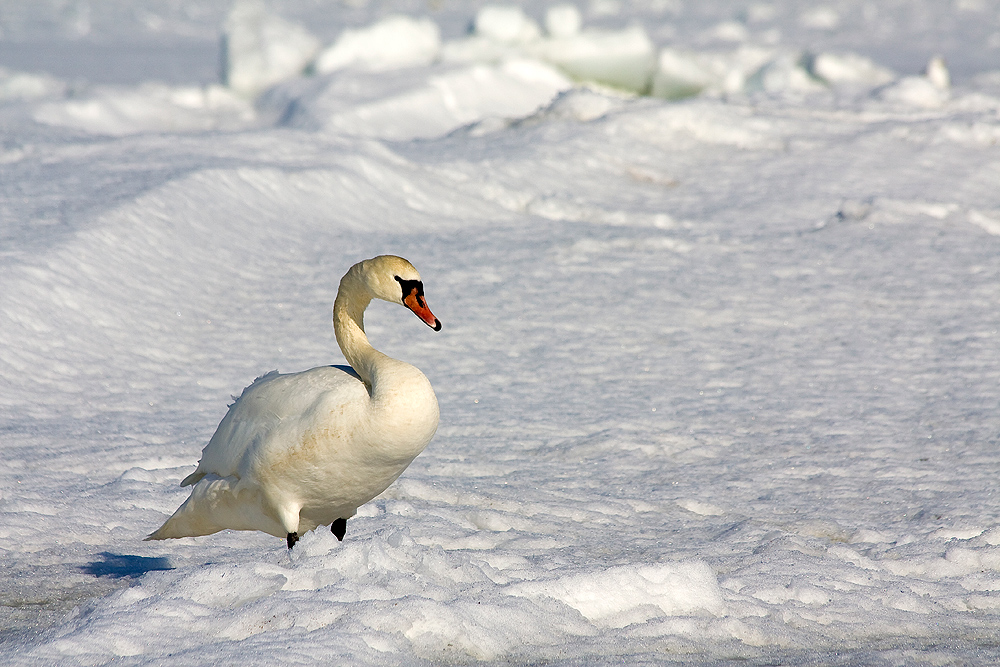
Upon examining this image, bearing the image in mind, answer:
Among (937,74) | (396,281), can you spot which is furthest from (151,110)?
(396,281)

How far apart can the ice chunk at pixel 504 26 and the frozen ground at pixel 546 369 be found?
361 cm

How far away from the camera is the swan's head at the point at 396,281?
283 cm

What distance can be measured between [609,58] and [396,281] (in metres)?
12.9

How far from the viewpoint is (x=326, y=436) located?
276 cm

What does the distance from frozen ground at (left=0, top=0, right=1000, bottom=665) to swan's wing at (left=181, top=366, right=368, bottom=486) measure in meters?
0.33

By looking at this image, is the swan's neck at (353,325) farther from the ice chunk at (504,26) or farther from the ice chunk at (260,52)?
the ice chunk at (504,26)

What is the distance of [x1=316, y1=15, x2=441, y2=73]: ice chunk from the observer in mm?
15031

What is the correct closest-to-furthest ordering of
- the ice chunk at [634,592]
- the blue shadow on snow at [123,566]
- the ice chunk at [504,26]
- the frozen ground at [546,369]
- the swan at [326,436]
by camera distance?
1. the swan at [326,436]
2. the frozen ground at [546,369]
3. the ice chunk at [634,592]
4. the blue shadow on snow at [123,566]
5. the ice chunk at [504,26]

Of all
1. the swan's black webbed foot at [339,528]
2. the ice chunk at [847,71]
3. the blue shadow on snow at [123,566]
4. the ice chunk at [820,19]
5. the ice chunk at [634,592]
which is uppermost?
the ice chunk at [820,19]

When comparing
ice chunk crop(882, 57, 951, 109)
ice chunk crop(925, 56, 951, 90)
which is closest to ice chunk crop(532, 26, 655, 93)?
ice chunk crop(882, 57, 951, 109)

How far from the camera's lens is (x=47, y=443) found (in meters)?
4.30

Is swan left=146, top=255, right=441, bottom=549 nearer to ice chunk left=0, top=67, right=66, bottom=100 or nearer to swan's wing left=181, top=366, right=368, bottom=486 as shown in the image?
swan's wing left=181, top=366, right=368, bottom=486

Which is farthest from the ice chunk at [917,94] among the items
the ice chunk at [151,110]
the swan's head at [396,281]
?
the swan's head at [396,281]

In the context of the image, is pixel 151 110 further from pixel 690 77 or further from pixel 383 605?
pixel 383 605
